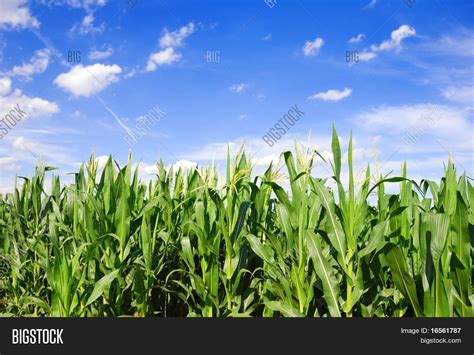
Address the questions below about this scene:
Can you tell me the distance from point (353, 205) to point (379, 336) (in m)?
0.83

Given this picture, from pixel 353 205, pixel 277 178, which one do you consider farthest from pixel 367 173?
pixel 277 178

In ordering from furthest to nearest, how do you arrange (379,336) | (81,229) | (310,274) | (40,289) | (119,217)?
(40,289) → (81,229) → (119,217) → (310,274) → (379,336)

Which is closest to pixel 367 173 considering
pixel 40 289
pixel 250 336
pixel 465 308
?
pixel 465 308

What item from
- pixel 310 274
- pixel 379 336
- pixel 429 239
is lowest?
pixel 379 336

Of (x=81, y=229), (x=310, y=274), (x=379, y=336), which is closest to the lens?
(x=379, y=336)

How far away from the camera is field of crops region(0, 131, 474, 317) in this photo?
2844 millimetres

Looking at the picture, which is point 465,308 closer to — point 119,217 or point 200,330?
point 200,330

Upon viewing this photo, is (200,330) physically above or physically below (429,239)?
below

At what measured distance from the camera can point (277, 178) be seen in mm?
3797

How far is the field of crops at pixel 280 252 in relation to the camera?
112 inches

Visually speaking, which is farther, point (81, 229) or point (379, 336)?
point (81, 229)

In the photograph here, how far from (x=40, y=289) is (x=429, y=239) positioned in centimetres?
382

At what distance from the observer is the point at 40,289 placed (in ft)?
15.2

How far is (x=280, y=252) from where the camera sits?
3.24 meters
